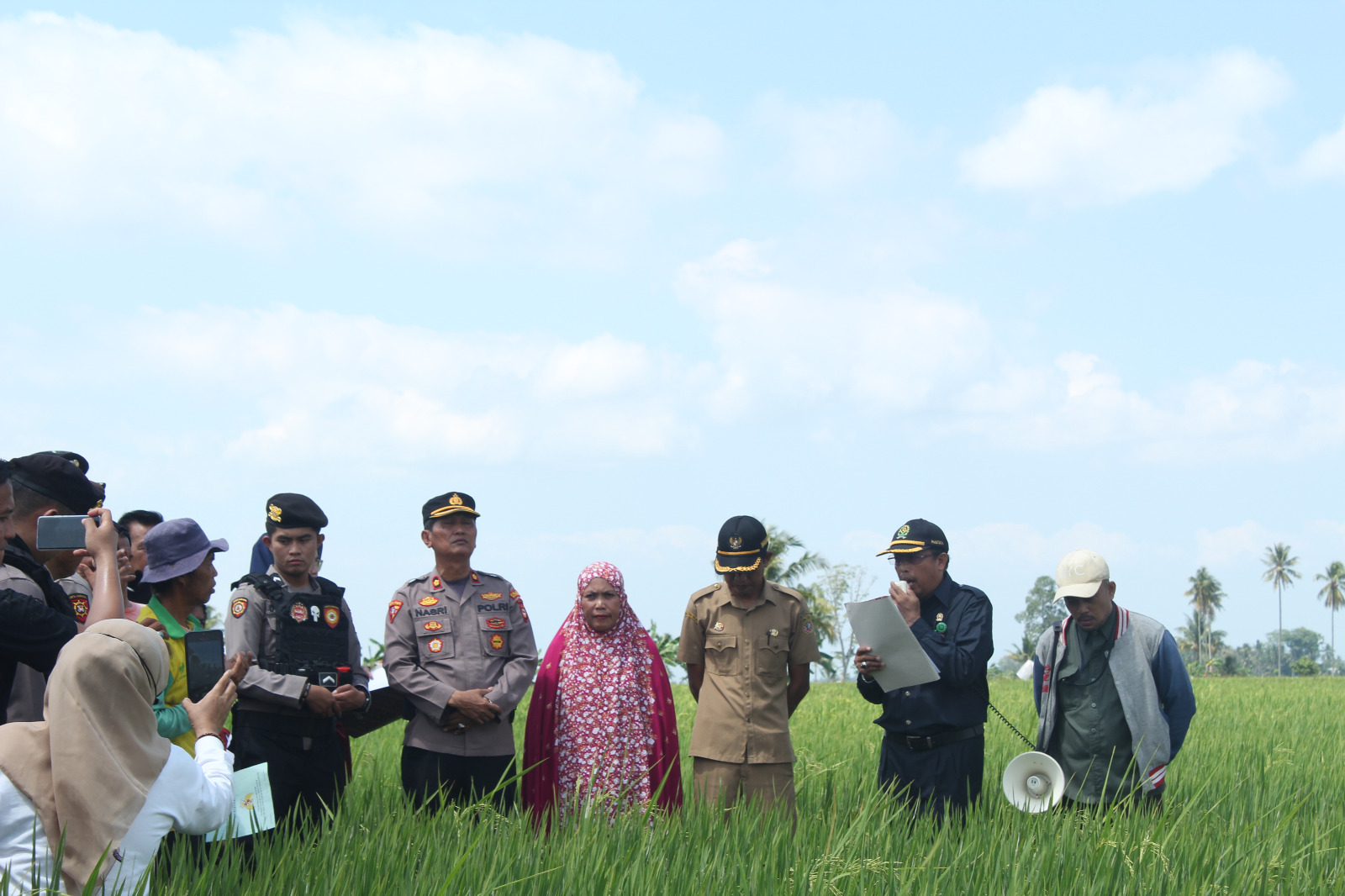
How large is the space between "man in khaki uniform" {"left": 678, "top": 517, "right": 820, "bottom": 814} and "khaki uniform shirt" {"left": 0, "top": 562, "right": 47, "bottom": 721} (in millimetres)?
2835


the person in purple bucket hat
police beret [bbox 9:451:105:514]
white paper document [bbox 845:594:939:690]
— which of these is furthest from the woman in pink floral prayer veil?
police beret [bbox 9:451:105:514]

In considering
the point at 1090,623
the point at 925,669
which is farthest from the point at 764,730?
the point at 1090,623

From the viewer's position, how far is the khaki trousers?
17.2 feet

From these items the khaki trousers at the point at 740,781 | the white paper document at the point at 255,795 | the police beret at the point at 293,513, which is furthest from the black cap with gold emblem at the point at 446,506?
the white paper document at the point at 255,795

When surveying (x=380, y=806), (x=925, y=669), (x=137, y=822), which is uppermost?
(x=925, y=669)

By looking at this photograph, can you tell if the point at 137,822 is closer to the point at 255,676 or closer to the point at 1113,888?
the point at 255,676

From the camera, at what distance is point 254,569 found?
6.64 metres

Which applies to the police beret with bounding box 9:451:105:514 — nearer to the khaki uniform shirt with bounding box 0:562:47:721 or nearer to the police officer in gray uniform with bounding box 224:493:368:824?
the khaki uniform shirt with bounding box 0:562:47:721

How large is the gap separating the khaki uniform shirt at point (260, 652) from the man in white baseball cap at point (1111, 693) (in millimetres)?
3327

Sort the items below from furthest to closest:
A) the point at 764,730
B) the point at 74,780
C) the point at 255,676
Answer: the point at 764,730 → the point at 255,676 → the point at 74,780

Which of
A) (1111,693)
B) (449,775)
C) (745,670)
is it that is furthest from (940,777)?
(449,775)

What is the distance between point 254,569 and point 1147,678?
16.7 feet

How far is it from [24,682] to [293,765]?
147 cm

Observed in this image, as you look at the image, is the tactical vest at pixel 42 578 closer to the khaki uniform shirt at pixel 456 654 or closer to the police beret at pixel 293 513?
the police beret at pixel 293 513
